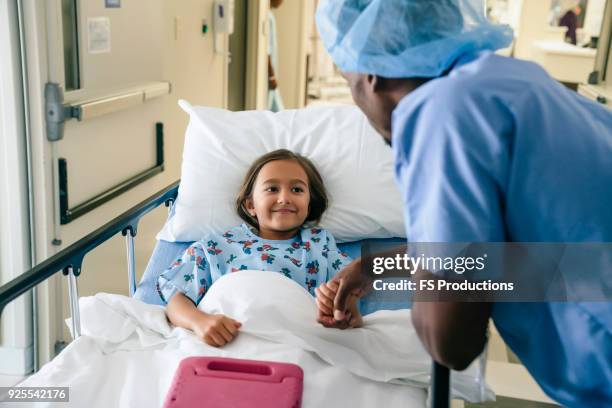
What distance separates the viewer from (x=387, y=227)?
2.03 meters

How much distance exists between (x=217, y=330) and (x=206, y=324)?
0.04 metres

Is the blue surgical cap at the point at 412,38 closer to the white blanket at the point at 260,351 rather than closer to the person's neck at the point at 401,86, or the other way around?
the person's neck at the point at 401,86

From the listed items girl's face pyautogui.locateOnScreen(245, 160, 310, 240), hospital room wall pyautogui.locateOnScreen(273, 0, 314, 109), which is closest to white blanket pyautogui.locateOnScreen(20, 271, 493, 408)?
girl's face pyautogui.locateOnScreen(245, 160, 310, 240)

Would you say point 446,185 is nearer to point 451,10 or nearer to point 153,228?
point 451,10

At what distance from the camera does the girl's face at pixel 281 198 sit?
183 cm

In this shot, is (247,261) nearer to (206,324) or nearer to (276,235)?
(276,235)

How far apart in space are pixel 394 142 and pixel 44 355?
75.2 inches

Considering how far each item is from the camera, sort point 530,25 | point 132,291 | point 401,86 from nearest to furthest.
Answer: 1. point 401,86
2. point 132,291
3. point 530,25

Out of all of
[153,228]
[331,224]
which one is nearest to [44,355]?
[153,228]

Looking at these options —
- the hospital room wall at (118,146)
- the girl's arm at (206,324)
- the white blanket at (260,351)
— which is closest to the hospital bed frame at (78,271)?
the white blanket at (260,351)

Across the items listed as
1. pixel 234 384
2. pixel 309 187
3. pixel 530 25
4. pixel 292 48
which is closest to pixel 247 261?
pixel 309 187

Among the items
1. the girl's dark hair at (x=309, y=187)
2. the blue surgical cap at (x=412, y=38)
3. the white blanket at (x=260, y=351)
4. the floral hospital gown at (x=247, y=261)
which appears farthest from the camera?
the girl's dark hair at (x=309, y=187)

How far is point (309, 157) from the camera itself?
6.84 feet

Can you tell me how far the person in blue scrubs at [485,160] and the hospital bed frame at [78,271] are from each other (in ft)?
0.46
